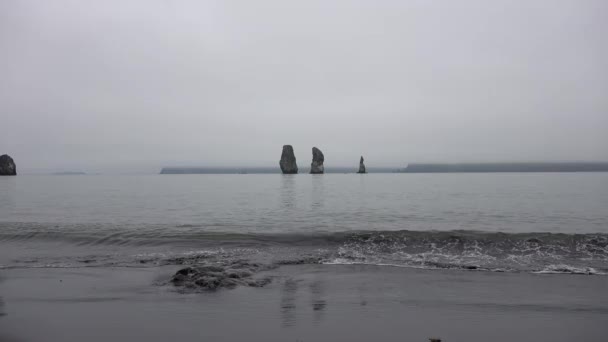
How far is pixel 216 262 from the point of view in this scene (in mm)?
12305

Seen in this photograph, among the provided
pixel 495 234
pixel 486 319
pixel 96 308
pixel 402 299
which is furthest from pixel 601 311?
pixel 96 308

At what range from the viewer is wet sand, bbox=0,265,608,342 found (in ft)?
20.0

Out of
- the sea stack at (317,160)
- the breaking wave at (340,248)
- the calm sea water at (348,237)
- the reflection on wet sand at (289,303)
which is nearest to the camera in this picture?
the reflection on wet sand at (289,303)

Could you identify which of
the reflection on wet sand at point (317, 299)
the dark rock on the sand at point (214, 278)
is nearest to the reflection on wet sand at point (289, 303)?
the reflection on wet sand at point (317, 299)

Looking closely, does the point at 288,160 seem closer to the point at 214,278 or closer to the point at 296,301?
the point at 214,278

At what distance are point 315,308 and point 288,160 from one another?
Result: 15058 cm

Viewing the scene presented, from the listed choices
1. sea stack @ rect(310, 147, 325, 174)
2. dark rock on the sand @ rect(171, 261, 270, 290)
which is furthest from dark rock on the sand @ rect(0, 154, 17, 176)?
dark rock on the sand @ rect(171, 261, 270, 290)

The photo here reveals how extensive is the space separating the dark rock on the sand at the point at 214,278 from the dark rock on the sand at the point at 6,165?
183 meters

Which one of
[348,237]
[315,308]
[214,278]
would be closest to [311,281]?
[315,308]

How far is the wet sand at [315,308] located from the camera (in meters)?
6.10

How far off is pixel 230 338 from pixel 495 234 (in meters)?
14.8

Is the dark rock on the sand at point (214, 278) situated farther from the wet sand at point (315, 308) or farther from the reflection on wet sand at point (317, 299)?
the reflection on wet sand at point (317, 299)

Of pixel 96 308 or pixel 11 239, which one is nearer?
pixel 96 308

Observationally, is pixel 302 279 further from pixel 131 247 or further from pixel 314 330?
pixel 131 247
